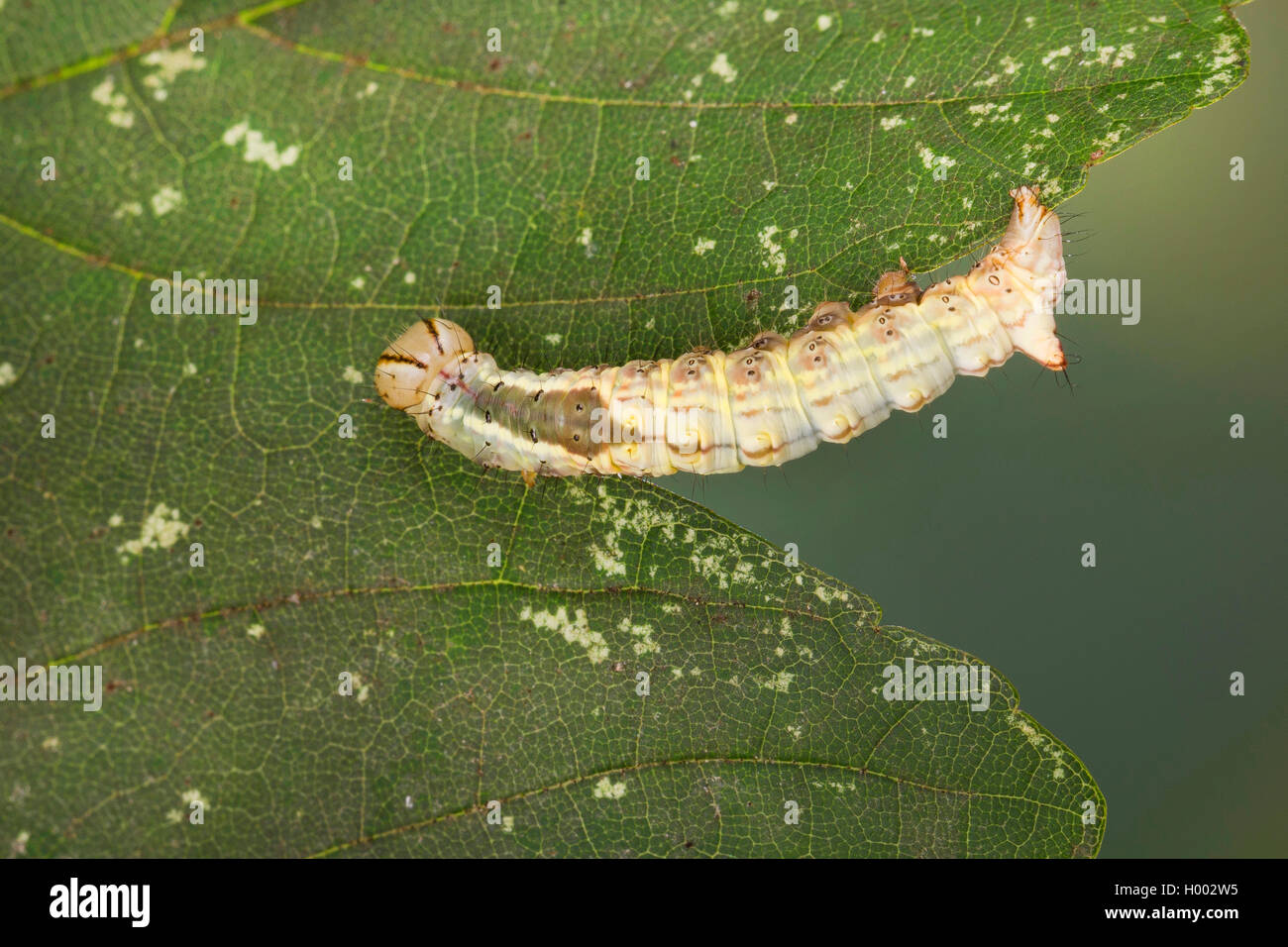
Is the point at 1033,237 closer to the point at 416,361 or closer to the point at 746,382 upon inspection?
the point at 746,382

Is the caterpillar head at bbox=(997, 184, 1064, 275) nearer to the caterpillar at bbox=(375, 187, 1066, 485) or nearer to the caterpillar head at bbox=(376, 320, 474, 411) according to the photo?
the caterpillar at bbox=(375, 187, 1066, 485)

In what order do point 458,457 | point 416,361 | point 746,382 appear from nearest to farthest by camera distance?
point 416,361, point 746,382, point 458,457

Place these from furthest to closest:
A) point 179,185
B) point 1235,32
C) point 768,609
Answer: point 768,609
point 179,185
point 1235,32

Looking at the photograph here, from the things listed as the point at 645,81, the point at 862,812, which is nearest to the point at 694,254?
the point at 645,81

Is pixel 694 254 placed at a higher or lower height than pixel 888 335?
higher

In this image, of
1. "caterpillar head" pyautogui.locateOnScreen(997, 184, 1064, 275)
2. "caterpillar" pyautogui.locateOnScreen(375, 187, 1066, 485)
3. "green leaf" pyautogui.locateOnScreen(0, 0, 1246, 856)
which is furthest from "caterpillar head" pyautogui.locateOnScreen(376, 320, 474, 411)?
"caterpillar head" pyautogui.locateOnScreen(997, 184, 1064, 275)

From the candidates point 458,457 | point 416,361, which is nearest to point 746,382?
point 458,457

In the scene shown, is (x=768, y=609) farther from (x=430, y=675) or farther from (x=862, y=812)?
(x=430, y=675)
